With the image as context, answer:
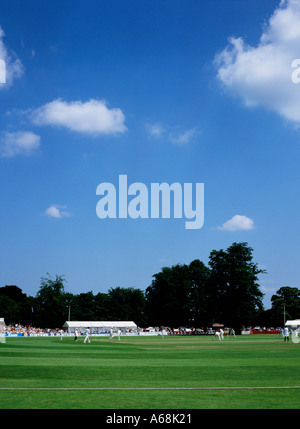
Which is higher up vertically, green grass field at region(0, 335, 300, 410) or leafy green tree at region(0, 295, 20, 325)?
green grass field at region(0, 335, 300, 410)

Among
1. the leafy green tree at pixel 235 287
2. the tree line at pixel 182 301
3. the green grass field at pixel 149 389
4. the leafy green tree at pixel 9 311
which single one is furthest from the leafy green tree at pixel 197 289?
the green grass field at pixel 149 389

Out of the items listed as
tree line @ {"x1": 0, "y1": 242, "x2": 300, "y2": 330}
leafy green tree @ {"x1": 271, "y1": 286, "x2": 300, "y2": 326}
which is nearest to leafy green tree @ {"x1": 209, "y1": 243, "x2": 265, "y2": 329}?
tree line @ {"x1": 0, "y1": 242, "x2": 300, "y2": 330}

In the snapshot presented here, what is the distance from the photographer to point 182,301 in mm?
135375

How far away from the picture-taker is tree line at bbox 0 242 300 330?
99.4 meters

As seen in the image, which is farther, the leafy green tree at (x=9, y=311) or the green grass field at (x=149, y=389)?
the leafy green tree at (x=9, y=311)

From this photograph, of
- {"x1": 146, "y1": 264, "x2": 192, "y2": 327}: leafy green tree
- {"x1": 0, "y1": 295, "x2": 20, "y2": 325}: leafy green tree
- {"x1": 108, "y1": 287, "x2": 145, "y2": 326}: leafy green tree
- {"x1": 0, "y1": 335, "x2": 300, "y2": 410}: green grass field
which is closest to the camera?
{"x1": 0, "y1": 335, "x2": 300, "y2": 410}: green grass field

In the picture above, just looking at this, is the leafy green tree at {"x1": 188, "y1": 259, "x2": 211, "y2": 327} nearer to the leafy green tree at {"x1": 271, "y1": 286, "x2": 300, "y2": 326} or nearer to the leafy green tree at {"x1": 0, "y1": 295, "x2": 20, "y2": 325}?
the leafy green tree at {"x1": 271, "y1": 286, "x2": 300, "y2": 326}

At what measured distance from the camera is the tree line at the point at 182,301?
9938cm

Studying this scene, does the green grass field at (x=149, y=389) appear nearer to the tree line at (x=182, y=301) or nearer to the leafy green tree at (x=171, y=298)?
the tree line at (x=182, y=301)

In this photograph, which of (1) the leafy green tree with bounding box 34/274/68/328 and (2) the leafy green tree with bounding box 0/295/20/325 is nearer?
(1) the leafy green tree with bounding box 34/274/68/328

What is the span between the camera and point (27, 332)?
9338 cm

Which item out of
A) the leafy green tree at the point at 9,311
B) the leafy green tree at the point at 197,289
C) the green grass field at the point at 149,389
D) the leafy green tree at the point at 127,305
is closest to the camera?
the green grass field at the point at 149,389

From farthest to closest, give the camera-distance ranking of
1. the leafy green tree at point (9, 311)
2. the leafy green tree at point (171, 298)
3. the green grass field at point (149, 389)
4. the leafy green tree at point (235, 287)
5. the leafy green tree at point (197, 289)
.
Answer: the leafy green tree at point (9, 311)
the leafy green tree at point (171, 298)
the leafy green tree at point (197, 289)
the leafy green tree at point (235, 287)
the green grass field at point (149, 389)

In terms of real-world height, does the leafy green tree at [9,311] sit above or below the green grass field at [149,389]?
below
